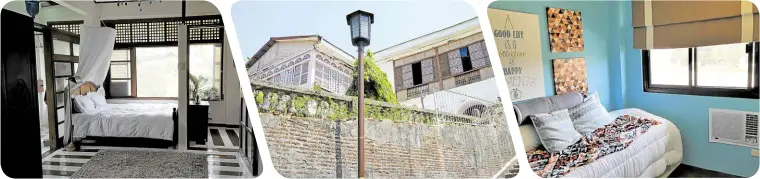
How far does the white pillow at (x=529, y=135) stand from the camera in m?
1.77

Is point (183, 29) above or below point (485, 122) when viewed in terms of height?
above

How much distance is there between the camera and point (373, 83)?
1.94 meters

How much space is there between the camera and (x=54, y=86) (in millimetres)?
1658

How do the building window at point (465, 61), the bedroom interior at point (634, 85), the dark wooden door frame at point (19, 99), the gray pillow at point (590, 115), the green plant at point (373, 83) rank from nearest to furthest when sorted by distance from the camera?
the dark wooden door frame at point (19, 99), the bedroom interior at point (634, 85), the gray pillow at point (590, 115), the green plant at point (373, 83), the building window at point (465, 61)

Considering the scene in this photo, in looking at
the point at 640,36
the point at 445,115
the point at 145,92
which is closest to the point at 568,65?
the point at 640,36

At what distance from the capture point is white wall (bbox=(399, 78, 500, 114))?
6.67 feet

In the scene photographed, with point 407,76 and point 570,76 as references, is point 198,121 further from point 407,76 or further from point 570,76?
point 570,76

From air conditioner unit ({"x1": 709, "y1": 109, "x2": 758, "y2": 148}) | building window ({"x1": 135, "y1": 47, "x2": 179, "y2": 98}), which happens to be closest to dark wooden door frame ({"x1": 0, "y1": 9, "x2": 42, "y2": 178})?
building window ({"x1": 135, "y1": 47, "x2": 179, "y2": 98})

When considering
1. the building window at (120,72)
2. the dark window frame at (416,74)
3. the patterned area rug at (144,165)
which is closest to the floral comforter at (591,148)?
the dark window frame at (416,74)

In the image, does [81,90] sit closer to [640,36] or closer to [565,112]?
[565,112]

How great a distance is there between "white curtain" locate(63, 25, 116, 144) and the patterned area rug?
1.11 ft

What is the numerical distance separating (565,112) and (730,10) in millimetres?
758

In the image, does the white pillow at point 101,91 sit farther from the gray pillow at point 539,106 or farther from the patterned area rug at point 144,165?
the gray pillow at point 539,106

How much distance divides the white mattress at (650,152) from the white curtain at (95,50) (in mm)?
2067
